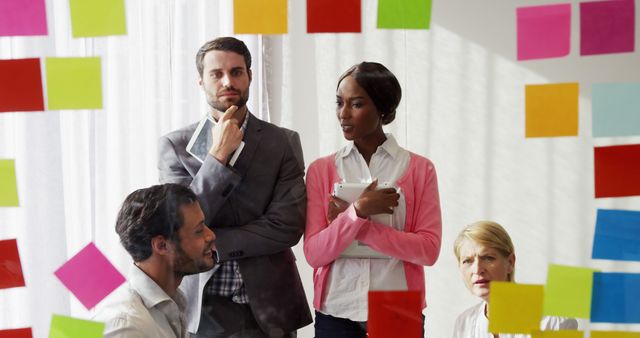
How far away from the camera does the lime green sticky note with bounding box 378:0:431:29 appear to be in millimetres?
1593

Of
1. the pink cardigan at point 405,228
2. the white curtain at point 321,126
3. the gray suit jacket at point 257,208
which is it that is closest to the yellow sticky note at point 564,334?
the white curtain at point 321,126

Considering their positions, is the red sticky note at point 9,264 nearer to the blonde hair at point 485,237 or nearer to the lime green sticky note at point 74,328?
the lime green sticky note at point 74,328

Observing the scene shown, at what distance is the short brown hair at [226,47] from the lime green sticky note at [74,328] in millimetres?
527

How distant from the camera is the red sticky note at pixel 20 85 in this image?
158 cm

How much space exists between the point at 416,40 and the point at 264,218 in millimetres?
460

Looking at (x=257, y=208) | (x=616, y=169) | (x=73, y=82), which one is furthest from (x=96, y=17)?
(x=616, y=169)

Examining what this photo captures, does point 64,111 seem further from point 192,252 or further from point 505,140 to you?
point 505,140

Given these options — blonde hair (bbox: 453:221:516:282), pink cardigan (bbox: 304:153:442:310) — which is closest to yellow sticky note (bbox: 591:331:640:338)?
blonde hair (bbox: 453:221:516:282)

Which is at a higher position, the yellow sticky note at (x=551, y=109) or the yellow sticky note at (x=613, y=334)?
the yellow sticky note at (x=551, y=109)

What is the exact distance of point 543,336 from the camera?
1.60 metres

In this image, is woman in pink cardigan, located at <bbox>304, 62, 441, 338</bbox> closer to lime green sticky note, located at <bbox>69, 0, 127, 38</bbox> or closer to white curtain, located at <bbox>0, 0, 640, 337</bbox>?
white curtain, located at <bbox>0, 0, 640, 337</bbox>

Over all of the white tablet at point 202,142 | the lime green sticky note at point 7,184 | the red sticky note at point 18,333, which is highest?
the white tablet at point 202,142

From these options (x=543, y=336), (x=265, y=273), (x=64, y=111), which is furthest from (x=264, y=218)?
(x=543, y=336)

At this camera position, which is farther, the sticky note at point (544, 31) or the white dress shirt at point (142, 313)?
the sticky note at point (544, 31)
